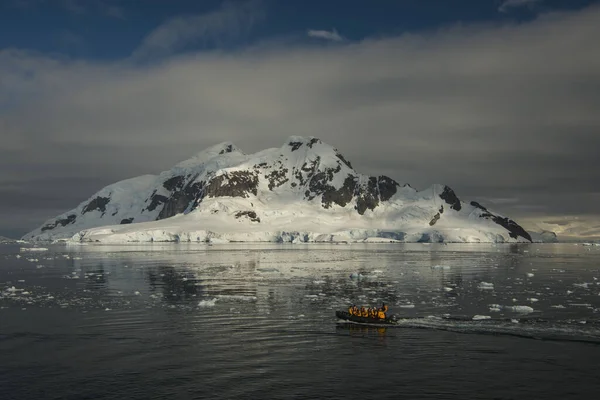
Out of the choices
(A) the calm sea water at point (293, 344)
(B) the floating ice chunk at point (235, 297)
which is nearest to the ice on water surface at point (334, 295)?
(B) the floating ice chunk at point (235, 297)

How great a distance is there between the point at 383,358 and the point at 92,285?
165ft

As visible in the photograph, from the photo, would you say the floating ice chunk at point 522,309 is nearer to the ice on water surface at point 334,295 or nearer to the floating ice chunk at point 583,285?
the ice on water surface at point 334,295

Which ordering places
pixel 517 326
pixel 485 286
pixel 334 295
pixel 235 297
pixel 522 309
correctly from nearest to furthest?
pixel 517 326, pixel 522 309, pixel 235 297, pixel 334 295, pixel 485 286

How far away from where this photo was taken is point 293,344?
37.4m

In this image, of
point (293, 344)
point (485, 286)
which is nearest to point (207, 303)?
point (293, 344)

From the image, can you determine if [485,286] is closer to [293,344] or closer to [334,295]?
[334,295]

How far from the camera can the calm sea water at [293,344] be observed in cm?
2819

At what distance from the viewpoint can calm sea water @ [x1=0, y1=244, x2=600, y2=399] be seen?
28.2m

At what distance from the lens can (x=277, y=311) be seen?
5059 cm

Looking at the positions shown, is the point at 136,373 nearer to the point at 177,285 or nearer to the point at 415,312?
→ the point at 415,312

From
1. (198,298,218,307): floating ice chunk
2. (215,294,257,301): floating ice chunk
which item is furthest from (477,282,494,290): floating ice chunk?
(198,298,218,307): floating ice chunk

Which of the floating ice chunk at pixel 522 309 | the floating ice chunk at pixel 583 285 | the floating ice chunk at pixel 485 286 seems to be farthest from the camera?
the floating ice chunk at pixel 583 285

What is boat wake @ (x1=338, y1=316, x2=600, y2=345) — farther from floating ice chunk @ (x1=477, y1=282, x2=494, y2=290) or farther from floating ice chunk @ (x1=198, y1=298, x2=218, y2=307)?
floating ice chunk @ (x1=477, y1=282, x2=494, y2=290)

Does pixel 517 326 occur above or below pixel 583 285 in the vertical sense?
below
